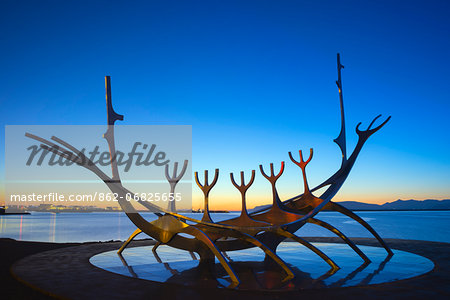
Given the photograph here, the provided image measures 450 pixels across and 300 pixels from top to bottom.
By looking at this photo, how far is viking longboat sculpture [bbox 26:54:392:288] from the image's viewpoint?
8.12m

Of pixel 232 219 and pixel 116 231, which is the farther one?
pixel 116 231

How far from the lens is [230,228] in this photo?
28.3 ft

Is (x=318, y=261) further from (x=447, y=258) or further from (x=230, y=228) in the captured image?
(x=447, y=258)

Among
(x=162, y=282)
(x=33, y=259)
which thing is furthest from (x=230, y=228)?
(x=33, y=259)

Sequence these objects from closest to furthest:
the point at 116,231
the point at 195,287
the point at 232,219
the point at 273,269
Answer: the point at 195,287 < the point at 273,269 < the point at 232,219 < the point at 116,231

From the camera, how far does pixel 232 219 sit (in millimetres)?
10211

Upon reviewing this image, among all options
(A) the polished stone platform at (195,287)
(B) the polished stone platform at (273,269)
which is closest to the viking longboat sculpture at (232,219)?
(B) the polished stone platform at (273,269)

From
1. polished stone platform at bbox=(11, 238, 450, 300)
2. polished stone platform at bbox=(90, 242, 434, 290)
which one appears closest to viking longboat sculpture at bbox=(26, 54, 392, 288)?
polished stone platform at bbox=(90, 242, 434, 290)

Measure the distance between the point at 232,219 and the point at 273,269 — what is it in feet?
6.39

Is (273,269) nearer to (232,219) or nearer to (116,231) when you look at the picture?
(232,219)

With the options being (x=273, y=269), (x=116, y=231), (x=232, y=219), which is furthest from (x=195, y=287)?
(x=116, y=231)

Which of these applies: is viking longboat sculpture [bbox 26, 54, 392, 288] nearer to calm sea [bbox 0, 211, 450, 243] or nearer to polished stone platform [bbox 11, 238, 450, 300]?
polished stone platform [bbox 11, 238, 450, 300]

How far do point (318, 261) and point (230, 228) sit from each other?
2968 millimetres

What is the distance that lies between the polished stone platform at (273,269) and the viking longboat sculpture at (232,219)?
1.22ft
